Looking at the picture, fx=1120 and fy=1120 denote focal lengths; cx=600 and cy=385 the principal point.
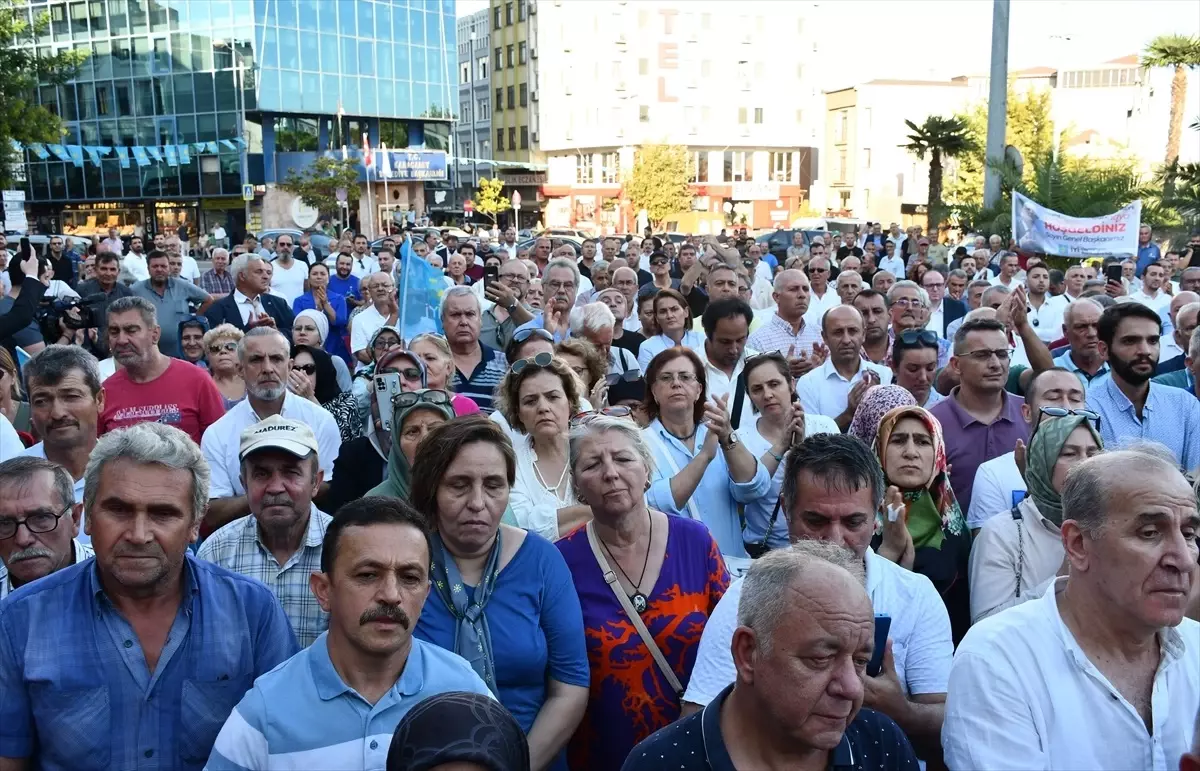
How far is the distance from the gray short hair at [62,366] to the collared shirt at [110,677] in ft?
6.34

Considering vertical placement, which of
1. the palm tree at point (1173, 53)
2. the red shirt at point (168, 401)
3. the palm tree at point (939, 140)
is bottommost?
the red shirt at point (168, 401)

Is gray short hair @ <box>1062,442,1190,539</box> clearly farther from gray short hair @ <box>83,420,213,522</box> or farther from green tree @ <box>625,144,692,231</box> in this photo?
green tree @ <box>625,144,692,231</box>

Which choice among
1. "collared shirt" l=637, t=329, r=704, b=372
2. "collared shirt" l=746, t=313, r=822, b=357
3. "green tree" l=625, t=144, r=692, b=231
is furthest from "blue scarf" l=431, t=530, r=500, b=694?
"green tree" l=625, t=144, r=692, b=231

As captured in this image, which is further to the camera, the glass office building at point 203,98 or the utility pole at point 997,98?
the glass office building at point 203,98

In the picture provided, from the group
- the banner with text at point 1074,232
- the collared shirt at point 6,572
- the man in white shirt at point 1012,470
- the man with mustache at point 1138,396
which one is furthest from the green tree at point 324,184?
the collared shirt at point 6,572

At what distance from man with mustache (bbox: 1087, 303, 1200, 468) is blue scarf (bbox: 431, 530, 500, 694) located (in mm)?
3613

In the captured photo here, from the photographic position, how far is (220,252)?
48.7 ft

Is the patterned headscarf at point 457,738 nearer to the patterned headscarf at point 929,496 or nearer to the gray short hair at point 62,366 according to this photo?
the patterned headscarf at point 929,496

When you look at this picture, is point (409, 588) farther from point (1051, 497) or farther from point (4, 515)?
point (1051, 497)

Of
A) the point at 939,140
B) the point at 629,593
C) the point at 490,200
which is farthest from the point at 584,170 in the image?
the point at 629,593

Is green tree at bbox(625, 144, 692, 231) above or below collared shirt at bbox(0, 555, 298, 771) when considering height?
above

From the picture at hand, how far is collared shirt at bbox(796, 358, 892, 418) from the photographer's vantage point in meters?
7.04

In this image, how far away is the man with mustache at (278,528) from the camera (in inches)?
151

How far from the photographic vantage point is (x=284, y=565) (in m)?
3.86
